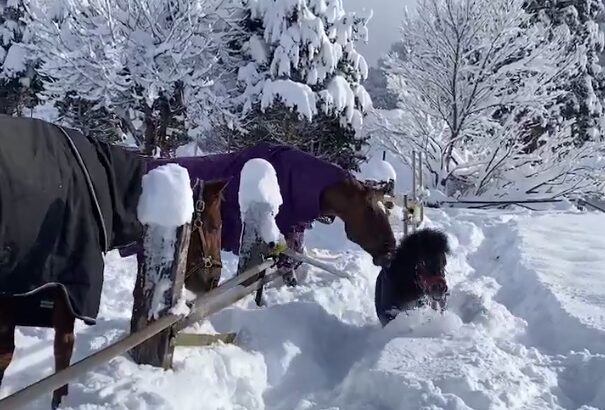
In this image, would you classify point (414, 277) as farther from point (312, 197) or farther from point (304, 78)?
point (304, 78)

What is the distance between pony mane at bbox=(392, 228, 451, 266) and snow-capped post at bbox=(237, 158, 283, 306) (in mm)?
823

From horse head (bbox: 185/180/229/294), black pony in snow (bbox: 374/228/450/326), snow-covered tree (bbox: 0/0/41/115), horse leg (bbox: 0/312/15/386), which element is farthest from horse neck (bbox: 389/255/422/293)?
snow-covered tree (bbox: 0/0/41/115)

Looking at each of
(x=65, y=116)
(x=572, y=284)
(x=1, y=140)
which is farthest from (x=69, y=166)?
(x=65, y=116)

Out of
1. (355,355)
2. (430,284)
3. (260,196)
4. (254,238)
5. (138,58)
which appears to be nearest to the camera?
(355,355)

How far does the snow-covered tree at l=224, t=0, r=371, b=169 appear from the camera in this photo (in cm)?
1875

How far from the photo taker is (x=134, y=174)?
2803 mm

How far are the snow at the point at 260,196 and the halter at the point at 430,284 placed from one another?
0.95 m

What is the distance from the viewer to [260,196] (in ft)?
14.1

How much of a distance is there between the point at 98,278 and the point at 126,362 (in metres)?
0.51

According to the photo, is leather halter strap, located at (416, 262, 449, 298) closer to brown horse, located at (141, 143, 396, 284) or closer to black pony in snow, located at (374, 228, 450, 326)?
black pony in snow, located at (374, 228, 450, 326)

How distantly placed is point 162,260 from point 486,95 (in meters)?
14.6

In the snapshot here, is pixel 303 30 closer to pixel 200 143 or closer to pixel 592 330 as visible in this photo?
pixel 200 143

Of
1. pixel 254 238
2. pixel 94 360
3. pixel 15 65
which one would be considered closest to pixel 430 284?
pixel 254 238

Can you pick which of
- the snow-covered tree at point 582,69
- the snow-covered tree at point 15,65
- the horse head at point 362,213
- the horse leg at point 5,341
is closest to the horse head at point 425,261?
the horse head at point 362,213
